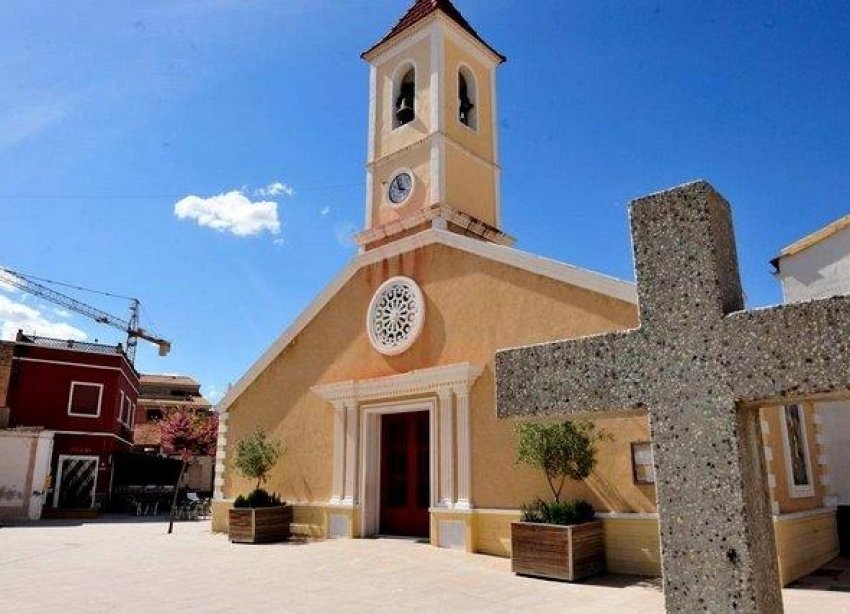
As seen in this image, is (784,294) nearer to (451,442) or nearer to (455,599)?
(451,442)

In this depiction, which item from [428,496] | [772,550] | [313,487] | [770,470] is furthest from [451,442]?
[772,550]

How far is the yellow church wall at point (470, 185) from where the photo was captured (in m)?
15.2

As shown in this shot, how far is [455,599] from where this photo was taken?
733 centimetres

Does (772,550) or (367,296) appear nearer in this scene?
(772,550)

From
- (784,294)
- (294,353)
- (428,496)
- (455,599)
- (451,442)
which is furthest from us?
(294,353)

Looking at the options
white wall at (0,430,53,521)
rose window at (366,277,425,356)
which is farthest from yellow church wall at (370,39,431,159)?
white wall at (0,430,53,521)

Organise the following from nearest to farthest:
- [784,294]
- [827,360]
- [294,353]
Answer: [827,360]
[784,294]
[294,353]

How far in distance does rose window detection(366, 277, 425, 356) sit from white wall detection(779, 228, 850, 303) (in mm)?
7798

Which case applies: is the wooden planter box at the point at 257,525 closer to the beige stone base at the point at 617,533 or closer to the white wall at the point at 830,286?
the beige stone base at the point at 617,533

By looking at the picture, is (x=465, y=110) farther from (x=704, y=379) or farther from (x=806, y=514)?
(x=704, y=379)

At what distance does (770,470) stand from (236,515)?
33.6 feet

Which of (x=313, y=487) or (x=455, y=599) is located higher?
(x=313, y=487)

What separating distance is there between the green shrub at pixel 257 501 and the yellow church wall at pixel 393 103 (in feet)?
29.2

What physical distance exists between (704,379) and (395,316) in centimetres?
1111
